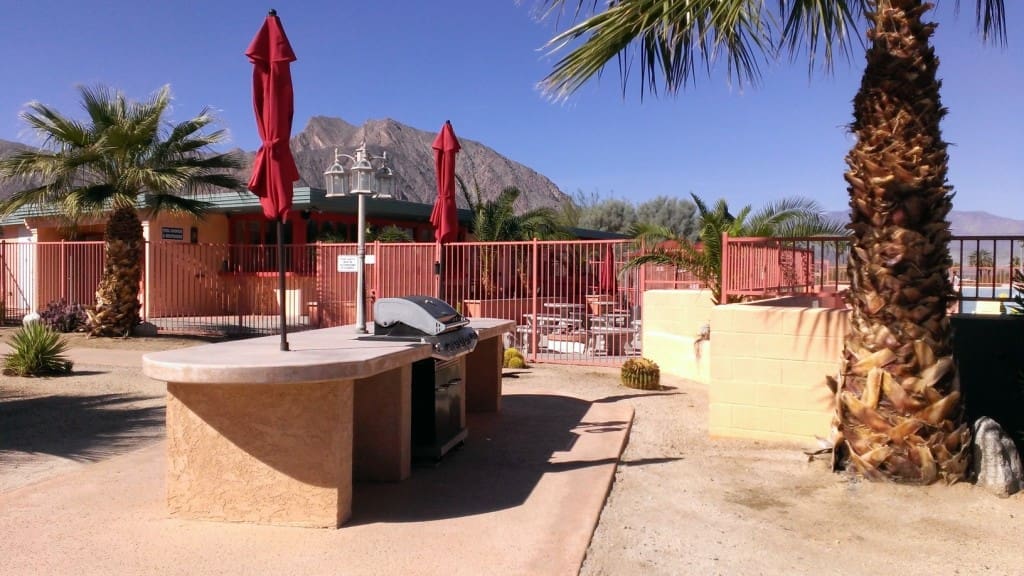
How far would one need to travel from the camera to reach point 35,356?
1141 centimetres

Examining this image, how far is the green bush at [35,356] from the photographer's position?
448 inches

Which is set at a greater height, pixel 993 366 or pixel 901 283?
pixel 901 283

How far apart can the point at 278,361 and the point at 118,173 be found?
12692 mm

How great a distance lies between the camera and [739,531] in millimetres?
5090

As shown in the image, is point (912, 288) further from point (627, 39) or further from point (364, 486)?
point (364, 486)

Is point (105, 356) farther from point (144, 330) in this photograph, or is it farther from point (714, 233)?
point (714, 233)

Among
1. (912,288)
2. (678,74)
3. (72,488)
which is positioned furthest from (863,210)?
(72,488)

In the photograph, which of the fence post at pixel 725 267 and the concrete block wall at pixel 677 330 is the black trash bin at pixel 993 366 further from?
the concrete block wall at pixel 677 330

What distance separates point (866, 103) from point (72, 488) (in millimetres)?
7010

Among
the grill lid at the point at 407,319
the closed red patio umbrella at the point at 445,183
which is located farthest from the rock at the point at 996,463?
the closed red patio umbrella at the point at 445,183

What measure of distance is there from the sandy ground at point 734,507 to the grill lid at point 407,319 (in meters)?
1.86

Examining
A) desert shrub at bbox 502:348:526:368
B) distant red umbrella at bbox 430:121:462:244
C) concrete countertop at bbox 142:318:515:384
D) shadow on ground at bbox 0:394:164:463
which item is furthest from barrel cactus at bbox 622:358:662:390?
shadow on ground at bbox 0:394:164:463

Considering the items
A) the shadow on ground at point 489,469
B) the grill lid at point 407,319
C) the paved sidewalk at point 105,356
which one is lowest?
the shadow on ground at point 489,469

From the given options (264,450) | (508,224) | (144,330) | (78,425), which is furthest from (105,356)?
(508,224)
